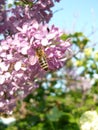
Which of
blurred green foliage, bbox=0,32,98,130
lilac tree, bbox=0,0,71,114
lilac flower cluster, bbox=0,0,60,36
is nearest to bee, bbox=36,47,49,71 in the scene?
lilac tree, bbox=0,0,71,114

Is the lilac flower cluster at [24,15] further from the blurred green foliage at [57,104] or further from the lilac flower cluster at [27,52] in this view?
the blurred green foliage at [57,104]

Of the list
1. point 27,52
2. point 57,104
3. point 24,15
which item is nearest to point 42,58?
point 27,52

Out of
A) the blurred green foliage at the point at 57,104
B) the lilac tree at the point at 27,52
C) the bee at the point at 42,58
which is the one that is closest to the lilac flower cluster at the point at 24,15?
the lilac tree at the point at 27,52

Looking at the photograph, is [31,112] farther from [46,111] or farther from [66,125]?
[66,125]

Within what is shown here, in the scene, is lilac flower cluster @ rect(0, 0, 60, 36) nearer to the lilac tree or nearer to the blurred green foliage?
the lilac tree

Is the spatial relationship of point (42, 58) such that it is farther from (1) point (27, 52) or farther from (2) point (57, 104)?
(2) point (57, 104)

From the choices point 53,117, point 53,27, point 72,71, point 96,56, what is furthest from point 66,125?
point 72,71
